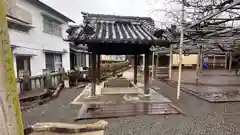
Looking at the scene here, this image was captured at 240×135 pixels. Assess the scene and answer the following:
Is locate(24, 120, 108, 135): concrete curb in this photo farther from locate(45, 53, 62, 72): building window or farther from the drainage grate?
locate(45, 53, 62, 72): building window

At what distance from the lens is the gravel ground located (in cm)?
318

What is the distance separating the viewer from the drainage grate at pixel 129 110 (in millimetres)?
3980

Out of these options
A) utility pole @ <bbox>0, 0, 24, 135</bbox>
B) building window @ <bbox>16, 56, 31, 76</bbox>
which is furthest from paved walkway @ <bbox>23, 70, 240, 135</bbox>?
building window @ <bbox>16, 56, 31, 76</bbox>

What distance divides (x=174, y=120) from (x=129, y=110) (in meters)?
1.31

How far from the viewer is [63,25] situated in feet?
37.1

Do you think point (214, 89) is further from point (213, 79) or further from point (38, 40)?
point (38, 40)

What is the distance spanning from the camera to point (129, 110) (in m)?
4.34

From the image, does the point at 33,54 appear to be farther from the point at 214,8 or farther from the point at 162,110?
the point at 214,8

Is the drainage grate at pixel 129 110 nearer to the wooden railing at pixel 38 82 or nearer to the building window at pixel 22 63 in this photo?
the wooden railing at pixel 38 82

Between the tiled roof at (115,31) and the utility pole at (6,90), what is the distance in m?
3.50

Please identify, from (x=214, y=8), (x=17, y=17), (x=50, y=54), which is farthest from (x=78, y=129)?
(x=50, y=54)

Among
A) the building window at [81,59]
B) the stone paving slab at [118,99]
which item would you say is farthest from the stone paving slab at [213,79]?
the building window at [81,59]

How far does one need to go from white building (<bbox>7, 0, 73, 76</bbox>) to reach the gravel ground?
12.1ft

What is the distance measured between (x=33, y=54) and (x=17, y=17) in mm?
7878
